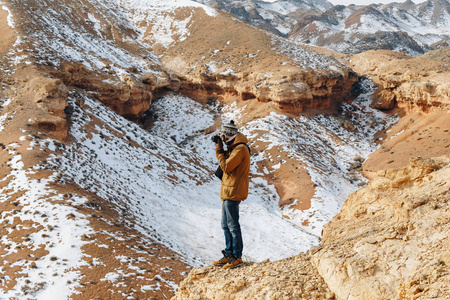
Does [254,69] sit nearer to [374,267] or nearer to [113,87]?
[113,87]

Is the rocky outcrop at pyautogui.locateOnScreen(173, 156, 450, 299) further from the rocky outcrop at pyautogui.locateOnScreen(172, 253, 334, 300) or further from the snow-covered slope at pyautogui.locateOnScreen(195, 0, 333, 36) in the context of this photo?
the snow-covered slope at pyautogui.locateOnScreen(195, 0, 333, 36)

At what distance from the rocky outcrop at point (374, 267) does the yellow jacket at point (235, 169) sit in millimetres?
1147

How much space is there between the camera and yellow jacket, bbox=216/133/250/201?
17.8 feet

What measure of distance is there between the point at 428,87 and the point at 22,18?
32.8m

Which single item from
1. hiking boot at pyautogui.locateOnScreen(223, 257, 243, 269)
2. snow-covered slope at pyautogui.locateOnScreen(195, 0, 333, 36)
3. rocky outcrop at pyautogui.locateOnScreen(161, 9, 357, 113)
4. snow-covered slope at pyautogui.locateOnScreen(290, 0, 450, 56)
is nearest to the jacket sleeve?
hiking boot at pyautogui.locateOnScreen(223, 257, 243, 269)

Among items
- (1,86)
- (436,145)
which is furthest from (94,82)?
(436,145)

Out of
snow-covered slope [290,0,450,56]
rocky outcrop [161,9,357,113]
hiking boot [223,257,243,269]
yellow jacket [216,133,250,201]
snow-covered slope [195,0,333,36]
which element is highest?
snow-covered slope [195,0,333,36]

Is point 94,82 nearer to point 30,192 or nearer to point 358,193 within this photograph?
point 30,192

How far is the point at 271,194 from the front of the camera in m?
20.7

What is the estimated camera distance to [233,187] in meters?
5.49

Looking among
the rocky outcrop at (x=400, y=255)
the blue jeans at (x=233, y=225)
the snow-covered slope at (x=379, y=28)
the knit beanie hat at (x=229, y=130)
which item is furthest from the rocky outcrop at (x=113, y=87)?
the snow-covered slope at (x=379, y=28)

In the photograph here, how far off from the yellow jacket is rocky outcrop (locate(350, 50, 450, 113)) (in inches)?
998

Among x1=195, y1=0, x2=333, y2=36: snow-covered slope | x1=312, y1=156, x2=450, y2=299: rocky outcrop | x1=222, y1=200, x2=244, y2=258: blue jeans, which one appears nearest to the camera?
x1=312, y1=156, x2=450, y2=299: rocky outcrop

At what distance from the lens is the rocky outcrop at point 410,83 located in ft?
85.6
